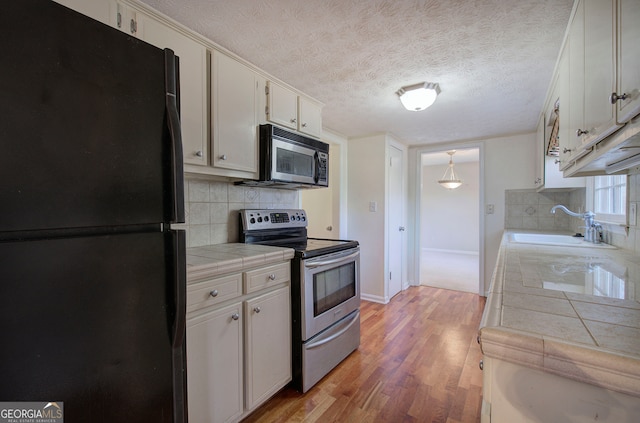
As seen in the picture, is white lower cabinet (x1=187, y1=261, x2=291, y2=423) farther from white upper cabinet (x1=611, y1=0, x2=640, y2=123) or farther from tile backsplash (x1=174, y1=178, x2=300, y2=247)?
white upper cabinet (x1=611, y1=0, x2=640, y2=123)

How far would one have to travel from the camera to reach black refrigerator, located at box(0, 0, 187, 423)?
1.95 feet

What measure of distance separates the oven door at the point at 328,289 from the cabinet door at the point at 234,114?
79cm

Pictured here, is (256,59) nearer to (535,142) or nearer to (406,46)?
(406,46)

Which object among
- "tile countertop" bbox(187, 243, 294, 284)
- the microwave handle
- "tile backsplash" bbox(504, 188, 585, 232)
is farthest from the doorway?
"tile countertop" bbox(187, 243, 294, 284)

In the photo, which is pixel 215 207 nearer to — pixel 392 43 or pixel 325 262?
pixel 325 262

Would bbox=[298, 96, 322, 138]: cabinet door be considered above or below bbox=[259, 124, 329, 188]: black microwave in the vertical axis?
above

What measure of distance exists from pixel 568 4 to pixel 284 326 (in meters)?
2.18

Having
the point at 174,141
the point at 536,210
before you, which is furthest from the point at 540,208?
the point at 174,141

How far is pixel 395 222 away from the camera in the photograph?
3746 mm

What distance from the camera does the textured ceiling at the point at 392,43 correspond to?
4.25 feet

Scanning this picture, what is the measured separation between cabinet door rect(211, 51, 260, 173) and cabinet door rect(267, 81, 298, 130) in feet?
0.39

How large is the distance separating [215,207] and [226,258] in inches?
24.9

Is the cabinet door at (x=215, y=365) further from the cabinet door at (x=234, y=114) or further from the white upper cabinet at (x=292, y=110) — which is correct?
the white upper cabinet at (x=292, y=110)

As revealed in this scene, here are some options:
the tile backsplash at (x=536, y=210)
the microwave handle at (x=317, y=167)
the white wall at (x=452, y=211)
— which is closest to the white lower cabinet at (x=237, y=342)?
the microwave handle at (x=317, y=167)
